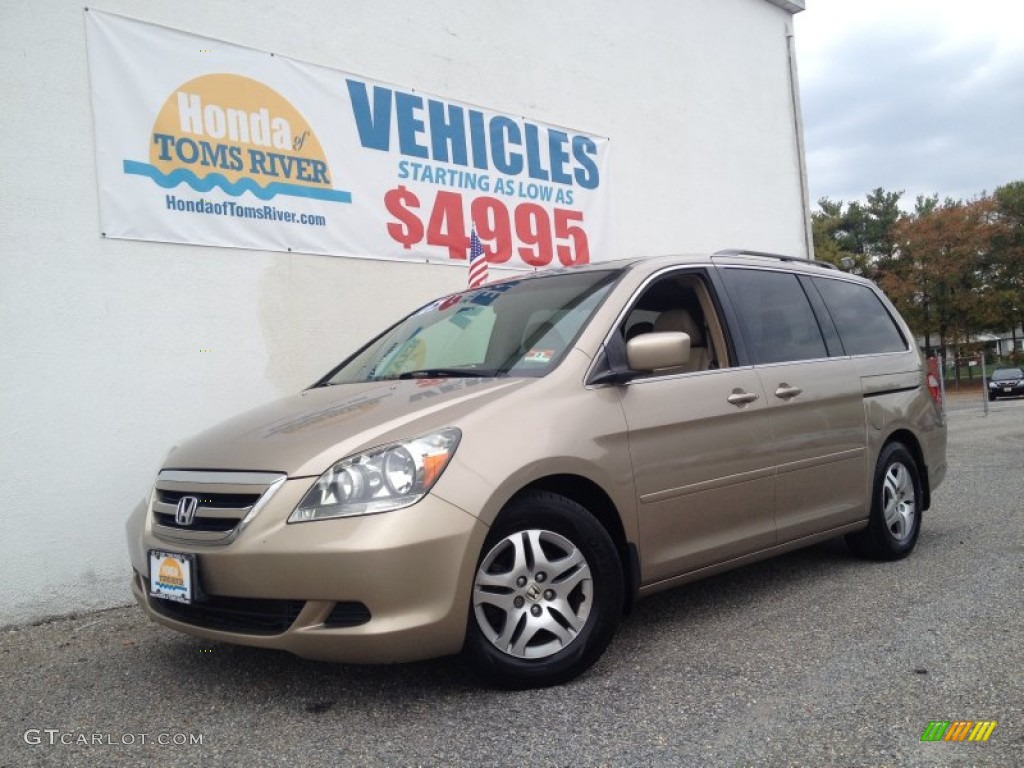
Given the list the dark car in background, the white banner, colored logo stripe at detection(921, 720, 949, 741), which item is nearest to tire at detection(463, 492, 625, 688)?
colored logo stripe at detection(921, 720, 949, 741)

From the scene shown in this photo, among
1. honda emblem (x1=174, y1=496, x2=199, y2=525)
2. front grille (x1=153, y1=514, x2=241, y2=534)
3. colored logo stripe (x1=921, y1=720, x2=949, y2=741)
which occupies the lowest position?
colored logo stripe (x1=921, y1=720, x2=949, y2=741)

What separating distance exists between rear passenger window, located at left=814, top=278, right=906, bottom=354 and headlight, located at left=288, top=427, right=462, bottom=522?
295 centimetres

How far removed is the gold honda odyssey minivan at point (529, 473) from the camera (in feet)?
9.74

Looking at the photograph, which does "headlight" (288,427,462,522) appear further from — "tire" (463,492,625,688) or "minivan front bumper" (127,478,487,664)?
"tire" (463,492,625,688)

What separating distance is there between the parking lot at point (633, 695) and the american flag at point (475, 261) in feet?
11.3

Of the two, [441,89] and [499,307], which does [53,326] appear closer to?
[499,307]

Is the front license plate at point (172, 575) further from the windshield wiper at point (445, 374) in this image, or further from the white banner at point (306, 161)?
the white banner at point (306, 161)

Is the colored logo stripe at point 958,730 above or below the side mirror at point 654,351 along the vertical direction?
below

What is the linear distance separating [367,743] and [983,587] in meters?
3.19

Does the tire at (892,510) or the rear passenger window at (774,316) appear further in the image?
the tire at (892,510)

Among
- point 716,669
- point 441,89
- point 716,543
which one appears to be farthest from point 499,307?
point 441,89

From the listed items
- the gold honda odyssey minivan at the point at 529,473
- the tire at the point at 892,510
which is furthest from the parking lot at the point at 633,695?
the tire at the point at 892,510

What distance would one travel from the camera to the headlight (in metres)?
2.97

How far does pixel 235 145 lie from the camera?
5.90m
